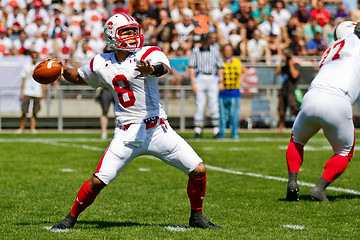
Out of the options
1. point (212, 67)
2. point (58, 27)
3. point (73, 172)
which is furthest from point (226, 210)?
point (58, 27)

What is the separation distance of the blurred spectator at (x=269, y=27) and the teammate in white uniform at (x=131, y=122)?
14.2 meters

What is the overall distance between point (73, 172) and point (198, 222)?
3895 mm

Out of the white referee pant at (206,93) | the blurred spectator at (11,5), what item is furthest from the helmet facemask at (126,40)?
the blurred spectator at (11,5)

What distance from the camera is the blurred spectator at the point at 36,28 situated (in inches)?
741

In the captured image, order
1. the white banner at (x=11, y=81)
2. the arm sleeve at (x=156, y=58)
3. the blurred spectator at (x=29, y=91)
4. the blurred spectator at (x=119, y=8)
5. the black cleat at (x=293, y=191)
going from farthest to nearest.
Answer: the blurred spectator at (x=119, y=8)
the white banner at (x=11, y=81)
the blurred spectator at (x=29, y=91)
the black cleat at (x=293, y=191)
the arm sleeve at (x=156, y=58)

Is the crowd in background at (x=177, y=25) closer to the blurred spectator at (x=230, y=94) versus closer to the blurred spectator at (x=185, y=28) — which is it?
the blurred spectator at (x=185, y=28)

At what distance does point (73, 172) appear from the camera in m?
8.83

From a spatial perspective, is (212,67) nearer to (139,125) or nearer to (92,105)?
(92,105)

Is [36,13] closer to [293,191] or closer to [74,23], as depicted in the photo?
[74,23]

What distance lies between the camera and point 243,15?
19562 millimetres

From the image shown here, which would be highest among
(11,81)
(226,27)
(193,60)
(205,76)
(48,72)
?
(226,27)

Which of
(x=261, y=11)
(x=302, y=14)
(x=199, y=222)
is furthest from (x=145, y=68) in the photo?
(x=302, y=14)

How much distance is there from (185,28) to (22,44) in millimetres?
4295

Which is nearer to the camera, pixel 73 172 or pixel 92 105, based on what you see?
pixel 73 172
